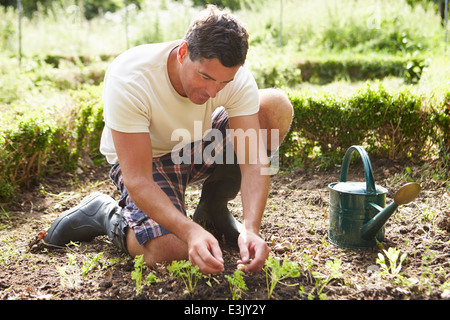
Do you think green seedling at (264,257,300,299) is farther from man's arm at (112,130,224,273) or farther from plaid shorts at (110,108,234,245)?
plaid shorts at (110,108,234,245)

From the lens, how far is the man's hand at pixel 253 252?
6.45 feet

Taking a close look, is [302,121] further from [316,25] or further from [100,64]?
[316,25]

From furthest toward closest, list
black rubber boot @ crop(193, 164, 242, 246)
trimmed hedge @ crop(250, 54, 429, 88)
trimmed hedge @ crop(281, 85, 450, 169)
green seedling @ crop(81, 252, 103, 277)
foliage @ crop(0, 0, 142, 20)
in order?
foliage @ crop(0, 0, 142, 20), trimmed hedge @ crop(250, 54, 429, 88), trimmed hedge @ crop(281, 85, 450, 169), black rubber boot @ crop(193, 164, 242, 246), green seedling @ crop(81, 252, 103, 277)

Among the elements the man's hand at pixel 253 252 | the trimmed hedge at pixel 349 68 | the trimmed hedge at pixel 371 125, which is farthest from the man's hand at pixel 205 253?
the trimmed hedge at pixel 349 68

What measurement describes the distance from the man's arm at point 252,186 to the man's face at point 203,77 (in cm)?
36

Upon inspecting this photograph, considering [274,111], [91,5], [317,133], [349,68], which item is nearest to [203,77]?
[274,111]

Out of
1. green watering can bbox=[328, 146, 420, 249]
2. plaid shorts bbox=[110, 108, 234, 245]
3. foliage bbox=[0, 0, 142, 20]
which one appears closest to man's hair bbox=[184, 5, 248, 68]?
plaid shorts bbox=[110, 108, 234, 245]

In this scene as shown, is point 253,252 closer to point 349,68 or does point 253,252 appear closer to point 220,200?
point 220,200

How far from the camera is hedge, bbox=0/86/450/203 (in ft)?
11.5

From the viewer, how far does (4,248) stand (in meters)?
2.74

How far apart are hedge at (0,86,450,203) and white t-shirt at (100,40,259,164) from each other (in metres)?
1.26

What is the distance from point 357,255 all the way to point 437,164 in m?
1.64

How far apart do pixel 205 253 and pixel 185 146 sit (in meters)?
1.00
